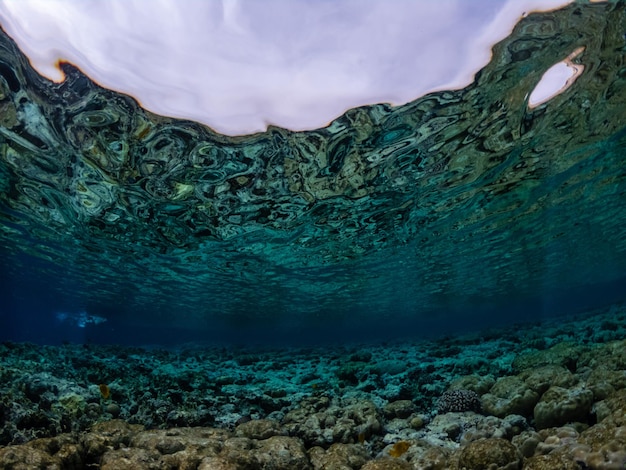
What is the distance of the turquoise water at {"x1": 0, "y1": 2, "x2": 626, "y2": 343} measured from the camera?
9.36m

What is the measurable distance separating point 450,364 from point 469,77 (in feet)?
36.2

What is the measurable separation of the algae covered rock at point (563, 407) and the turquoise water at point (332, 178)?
7.58 m

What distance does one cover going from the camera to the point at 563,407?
598cm

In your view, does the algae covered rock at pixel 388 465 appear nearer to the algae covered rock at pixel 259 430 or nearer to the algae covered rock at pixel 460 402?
the algae covered rock at pixel 259 430

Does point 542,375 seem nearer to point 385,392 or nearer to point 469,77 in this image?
point 385,392

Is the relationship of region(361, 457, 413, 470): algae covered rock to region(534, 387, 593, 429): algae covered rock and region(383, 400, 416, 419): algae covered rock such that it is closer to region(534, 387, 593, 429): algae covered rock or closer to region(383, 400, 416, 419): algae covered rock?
region(534, 387, 593, 429): algae covered rock

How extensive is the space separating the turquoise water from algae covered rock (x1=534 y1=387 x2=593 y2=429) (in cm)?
758

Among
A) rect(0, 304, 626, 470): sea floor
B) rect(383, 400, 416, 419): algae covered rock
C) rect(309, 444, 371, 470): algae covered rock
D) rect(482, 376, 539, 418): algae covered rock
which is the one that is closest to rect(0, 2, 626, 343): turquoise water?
rect(0, 304, 626, 470): sea floor

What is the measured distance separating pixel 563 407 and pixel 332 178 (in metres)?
9.99

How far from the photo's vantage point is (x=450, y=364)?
14250 millimetres

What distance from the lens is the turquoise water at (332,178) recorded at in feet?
30.7

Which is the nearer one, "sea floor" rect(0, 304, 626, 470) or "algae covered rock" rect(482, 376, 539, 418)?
"sea floor" rect(0, 304, 626, 470)

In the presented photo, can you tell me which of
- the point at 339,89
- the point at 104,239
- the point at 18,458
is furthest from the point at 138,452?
the point at 104,239

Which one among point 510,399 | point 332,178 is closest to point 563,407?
point 510,399
